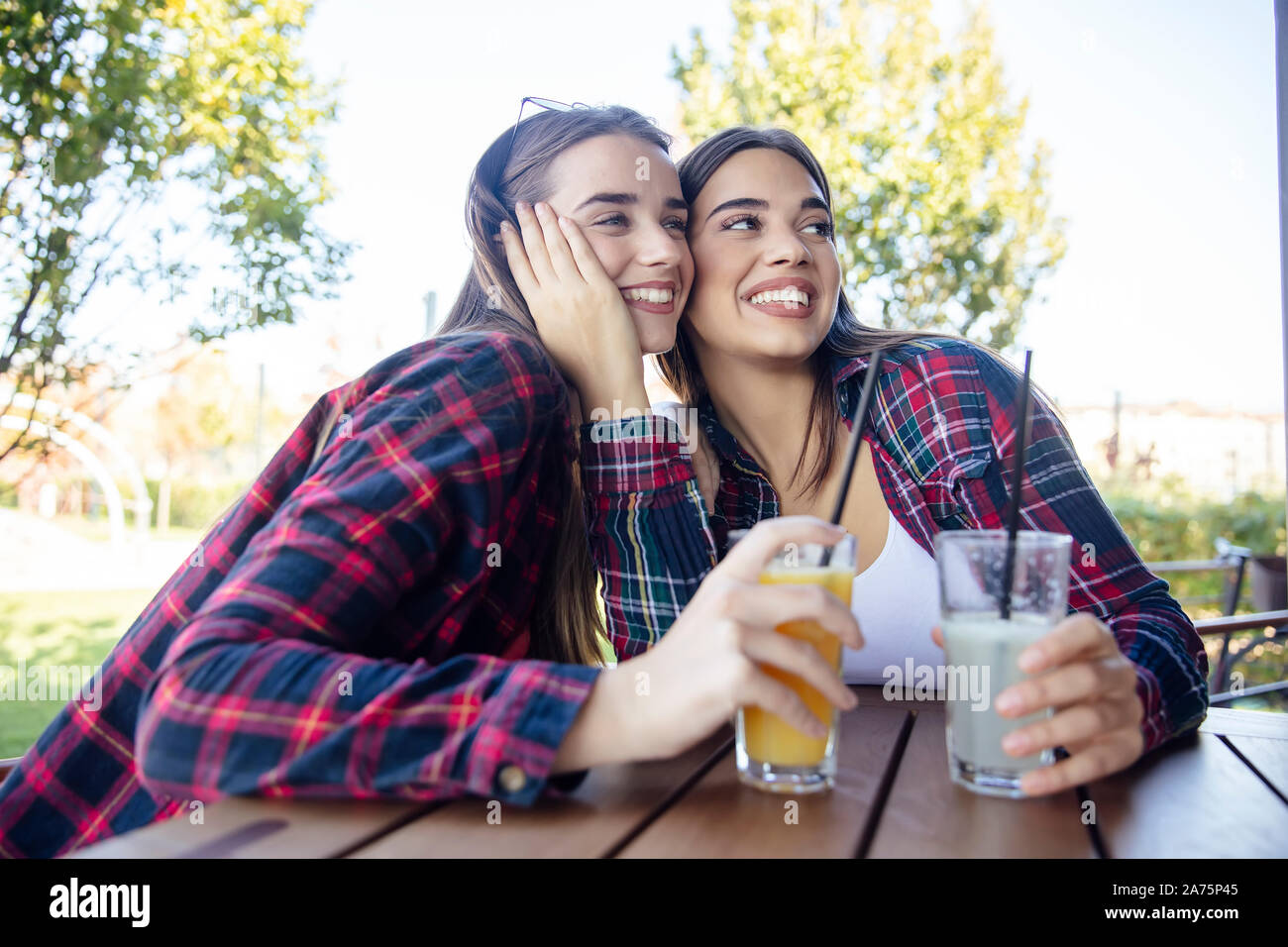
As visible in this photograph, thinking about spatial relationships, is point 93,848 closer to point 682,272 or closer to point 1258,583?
point 682,272

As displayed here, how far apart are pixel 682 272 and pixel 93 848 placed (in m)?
1.60

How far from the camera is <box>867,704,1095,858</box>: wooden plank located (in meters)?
0.87

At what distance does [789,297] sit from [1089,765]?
4.52ft

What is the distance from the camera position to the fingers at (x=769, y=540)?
0.99 m

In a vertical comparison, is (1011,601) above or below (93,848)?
A: above

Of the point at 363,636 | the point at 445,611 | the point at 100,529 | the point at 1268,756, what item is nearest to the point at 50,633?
the point at 100,529

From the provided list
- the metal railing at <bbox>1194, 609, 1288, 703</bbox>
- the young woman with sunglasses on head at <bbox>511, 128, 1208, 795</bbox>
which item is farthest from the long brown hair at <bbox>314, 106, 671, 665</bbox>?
the metal railing at <bbox>1194, 609, 1288, 703</bbox>

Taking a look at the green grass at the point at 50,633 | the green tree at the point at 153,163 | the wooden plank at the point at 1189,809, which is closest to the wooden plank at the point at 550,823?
the wooden plank at the point at 1189,809

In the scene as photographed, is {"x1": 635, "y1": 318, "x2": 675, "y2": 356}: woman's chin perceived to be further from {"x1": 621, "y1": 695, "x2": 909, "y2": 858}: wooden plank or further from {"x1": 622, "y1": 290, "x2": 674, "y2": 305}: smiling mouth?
{"x1": 621, "y1": 695, "x2": 909, "y2": 858}: wooden plank

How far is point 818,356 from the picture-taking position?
2.44 m

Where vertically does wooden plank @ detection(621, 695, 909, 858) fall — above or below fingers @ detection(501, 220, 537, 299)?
below

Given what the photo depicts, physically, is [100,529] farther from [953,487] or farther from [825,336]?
[953,487]
